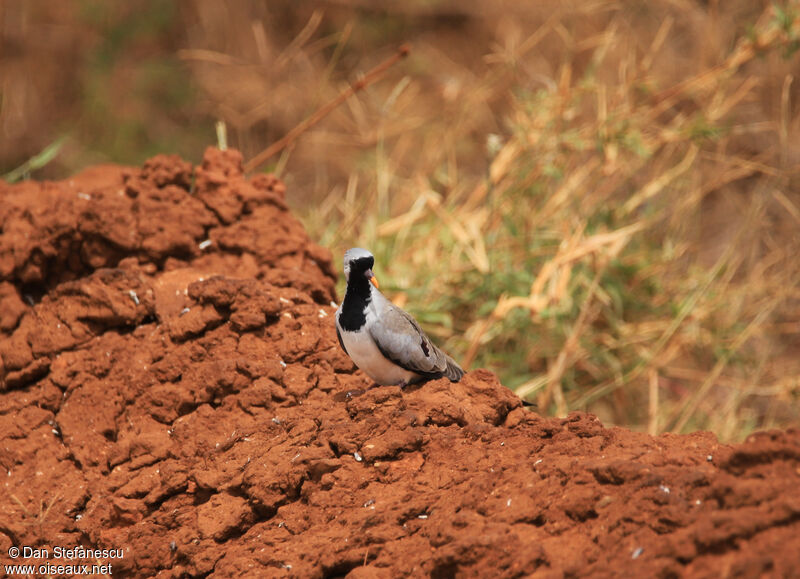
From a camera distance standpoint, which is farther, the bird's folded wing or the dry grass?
the dry grass

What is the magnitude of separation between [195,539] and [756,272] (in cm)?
497

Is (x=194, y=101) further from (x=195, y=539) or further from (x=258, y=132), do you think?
(x=195, y=539)

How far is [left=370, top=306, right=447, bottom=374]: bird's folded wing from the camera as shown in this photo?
158 inches

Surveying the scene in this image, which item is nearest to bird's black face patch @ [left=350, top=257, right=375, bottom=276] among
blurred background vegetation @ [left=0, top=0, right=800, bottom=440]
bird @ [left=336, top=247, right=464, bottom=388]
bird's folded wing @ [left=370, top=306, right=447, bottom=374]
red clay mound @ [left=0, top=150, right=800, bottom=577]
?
bird @ [left=336, top=247, right=464, bottom=388]

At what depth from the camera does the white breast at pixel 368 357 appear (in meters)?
4.00

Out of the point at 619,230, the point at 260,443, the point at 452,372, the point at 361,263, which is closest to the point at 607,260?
the point at 619,230

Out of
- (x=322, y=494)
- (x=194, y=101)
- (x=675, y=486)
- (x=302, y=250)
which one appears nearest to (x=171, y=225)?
(x=302, y=250)

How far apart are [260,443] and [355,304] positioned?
701 mm

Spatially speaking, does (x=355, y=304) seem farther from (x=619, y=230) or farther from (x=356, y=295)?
(x=619, y=230)

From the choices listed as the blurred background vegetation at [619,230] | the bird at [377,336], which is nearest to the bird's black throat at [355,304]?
the bird at [377,336]

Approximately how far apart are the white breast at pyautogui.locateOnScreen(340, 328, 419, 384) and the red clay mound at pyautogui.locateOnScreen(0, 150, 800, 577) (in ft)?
0.43

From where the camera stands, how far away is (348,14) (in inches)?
452

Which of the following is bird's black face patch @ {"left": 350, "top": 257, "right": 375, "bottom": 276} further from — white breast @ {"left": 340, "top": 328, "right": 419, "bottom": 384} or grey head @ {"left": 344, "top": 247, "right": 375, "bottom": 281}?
white breast @ {"left": 340, "top": 328, "right": 419, "bottom": 384}

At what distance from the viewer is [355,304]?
13.5 feet
